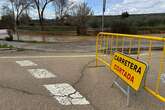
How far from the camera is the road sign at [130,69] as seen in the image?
478 centimetres

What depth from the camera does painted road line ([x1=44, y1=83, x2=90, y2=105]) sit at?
5.22m

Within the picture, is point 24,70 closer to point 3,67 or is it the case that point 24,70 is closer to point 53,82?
point 3,67

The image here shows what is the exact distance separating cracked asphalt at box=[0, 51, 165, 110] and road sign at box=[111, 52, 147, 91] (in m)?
0.43

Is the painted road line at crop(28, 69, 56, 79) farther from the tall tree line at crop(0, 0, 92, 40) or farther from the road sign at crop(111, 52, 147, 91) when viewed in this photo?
the tall tree line at crop(0, 0, 92, 40)

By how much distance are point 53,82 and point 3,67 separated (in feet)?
8.75

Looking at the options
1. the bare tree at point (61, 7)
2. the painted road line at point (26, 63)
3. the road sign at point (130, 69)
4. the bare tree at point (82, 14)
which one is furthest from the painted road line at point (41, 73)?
the bare tree at point (61, 7)

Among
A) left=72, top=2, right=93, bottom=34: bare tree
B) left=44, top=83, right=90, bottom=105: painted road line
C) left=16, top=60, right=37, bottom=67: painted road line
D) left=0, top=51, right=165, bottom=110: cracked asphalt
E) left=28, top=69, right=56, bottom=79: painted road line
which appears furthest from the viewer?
left=72, top=2, right=93, bottom=34: bare tree

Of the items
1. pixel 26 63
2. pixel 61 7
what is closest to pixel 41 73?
pixel 26 63

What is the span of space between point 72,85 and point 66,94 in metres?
0.76

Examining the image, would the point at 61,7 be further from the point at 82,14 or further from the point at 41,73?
the point at 41,73

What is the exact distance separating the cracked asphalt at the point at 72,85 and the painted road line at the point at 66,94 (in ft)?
0.33

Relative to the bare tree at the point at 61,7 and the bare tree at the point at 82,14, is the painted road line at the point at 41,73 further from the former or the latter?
the bare tree at the point at 61,7

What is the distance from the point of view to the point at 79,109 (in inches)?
191

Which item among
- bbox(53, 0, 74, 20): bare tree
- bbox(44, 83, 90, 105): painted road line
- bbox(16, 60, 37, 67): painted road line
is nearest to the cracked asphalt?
bbox(44, 83, 90, 105): painted road line
